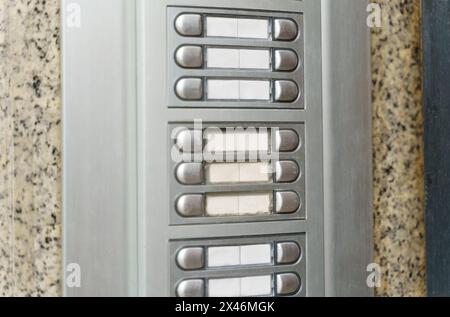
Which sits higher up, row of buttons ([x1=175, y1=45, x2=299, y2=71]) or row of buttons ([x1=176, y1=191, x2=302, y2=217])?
row of buttons ([x1=175, y1=45, x2=299, y2=71])

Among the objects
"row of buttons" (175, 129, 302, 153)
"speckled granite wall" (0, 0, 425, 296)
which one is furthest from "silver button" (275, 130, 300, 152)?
"speckled granite wall" (0, 0, 425, 296)

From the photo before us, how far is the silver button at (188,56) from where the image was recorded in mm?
557

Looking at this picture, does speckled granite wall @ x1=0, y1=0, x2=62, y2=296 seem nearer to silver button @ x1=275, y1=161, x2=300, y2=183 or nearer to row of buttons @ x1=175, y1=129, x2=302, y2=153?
row of buttons @ x1=175, y1=129, x2=302, y2=153

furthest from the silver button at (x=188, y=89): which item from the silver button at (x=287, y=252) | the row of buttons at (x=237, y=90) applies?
the silver button at (x=287, y=252)

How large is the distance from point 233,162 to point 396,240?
0.25 m

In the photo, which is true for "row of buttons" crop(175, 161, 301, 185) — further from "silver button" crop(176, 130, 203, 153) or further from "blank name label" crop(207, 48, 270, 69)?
"blank name label" crop(207, 48, 270, 69)

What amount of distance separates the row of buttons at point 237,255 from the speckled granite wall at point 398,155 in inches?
4.9

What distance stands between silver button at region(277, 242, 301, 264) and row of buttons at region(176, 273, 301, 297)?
0.7 inches

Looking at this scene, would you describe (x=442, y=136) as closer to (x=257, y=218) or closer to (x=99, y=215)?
(x=257, y=218)

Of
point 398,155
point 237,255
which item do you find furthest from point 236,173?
point 398,155

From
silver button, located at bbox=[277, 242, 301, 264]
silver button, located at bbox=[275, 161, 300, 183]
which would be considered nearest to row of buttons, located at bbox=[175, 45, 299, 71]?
silver button, located at bbox=[275, 161, 300, 183]

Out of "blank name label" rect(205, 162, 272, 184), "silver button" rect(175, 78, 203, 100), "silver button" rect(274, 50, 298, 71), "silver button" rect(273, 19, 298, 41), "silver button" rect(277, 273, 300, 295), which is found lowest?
"silver button" rect(277, 273, 300, 295)

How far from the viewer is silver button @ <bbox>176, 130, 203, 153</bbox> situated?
0.56 meters

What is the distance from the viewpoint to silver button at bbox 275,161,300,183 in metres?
0.58
